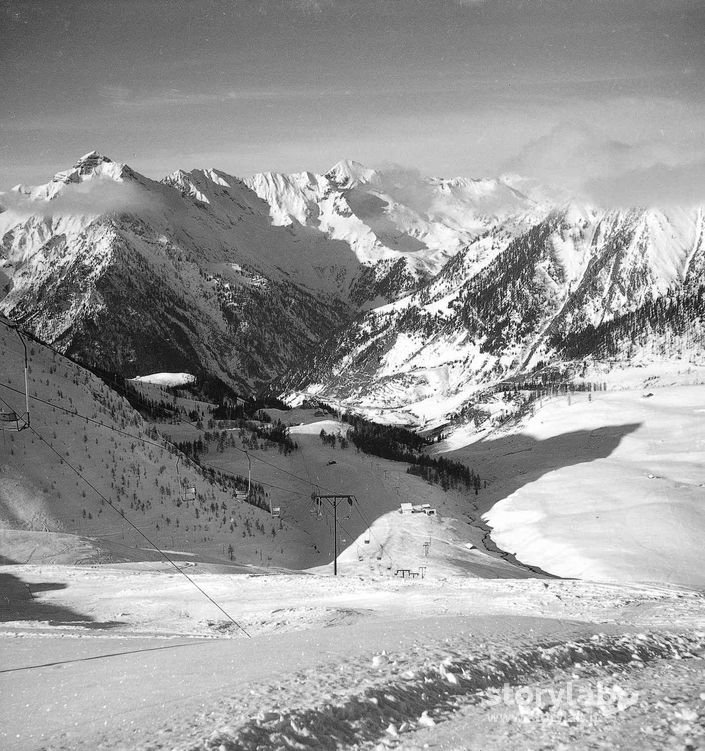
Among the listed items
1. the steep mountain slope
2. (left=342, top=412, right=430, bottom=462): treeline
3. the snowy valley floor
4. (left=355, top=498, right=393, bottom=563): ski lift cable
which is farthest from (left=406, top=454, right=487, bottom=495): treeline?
the snowy valley floor

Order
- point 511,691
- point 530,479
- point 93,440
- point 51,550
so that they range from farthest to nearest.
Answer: point 530,479 → point 93,440 → point 51,550 → point 511,691

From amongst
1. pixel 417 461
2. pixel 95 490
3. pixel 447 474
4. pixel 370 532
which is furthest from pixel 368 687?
pixel 417 461

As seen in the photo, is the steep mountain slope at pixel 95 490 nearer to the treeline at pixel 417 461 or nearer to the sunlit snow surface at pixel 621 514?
the sunlit snow surface at pixel 621 514

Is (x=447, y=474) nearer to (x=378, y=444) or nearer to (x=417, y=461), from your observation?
(x=417, y=461)

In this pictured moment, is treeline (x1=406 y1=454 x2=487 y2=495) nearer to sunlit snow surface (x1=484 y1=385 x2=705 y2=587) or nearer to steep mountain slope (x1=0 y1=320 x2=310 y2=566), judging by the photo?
sunlit snow surface (x1=484 y1=385 x2=705 y2=587)

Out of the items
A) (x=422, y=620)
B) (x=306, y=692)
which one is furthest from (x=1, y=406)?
(x=306, y=692)

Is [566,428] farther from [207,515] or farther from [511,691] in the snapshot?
[511,691]

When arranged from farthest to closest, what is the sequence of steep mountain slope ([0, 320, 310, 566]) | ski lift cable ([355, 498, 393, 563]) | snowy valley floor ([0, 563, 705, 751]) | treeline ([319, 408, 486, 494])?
treeline ([319, 408, 486, 494]) < ski lift cable ([355, 498, 393, 563]) < steep mountain slope ([0, 320, 310, 566]) < snowy valley floor ([0, 563, 705, 751])

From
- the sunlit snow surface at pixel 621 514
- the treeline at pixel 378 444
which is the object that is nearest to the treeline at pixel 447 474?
the treeline at pixel 378 444
